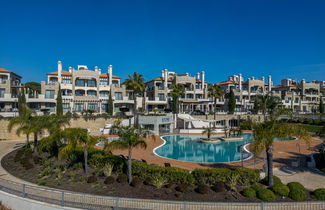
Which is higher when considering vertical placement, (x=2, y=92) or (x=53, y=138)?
(x=2, y=92)

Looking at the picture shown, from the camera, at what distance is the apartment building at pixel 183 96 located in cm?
5916

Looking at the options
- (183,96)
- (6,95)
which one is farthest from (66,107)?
(183,96)

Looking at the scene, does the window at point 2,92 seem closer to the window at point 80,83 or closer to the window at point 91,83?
the window at point 80,83

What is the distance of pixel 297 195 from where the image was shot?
39.8ft

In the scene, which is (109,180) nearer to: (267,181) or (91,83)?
(267,181)

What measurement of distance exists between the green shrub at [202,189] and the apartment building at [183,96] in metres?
43.6

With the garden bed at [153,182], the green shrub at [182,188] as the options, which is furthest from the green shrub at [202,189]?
the green shrub at [182,188]

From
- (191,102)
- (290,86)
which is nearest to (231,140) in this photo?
(191,102)

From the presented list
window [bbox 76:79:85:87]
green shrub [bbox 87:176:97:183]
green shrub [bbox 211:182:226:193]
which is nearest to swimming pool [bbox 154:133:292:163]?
green shrub [bbox 211:182:226:193]

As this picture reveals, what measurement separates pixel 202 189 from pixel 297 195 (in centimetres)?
538

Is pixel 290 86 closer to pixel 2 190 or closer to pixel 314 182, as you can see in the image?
pixel 314 182

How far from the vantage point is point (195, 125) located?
48125 mm

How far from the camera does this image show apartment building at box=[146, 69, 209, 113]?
5916 cm

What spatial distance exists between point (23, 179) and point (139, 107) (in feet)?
135
